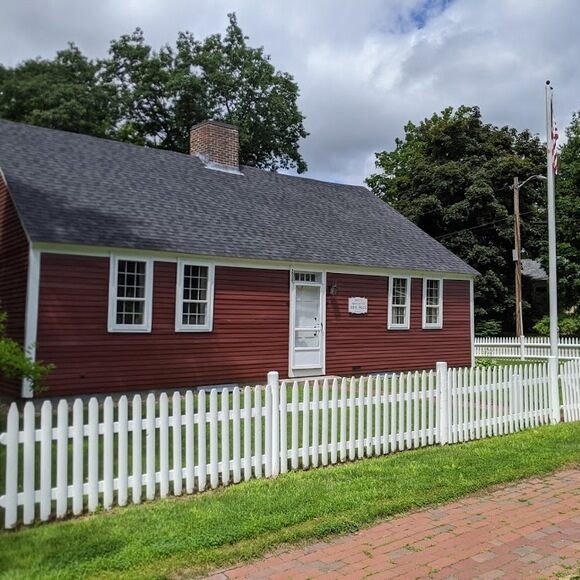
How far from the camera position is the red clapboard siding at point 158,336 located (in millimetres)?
10984

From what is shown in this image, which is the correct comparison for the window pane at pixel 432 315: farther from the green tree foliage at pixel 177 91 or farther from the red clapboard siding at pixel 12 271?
the green tree foliage at pixel 177 91

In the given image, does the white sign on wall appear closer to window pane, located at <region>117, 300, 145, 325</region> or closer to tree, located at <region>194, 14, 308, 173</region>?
window pane, located at <region>117, 300, 145, 325</region>

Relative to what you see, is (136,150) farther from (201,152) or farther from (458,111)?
(458,111)

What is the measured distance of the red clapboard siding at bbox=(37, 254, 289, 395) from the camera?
11.0m

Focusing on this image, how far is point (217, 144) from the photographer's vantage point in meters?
18.0

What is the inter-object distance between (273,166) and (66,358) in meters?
29.5

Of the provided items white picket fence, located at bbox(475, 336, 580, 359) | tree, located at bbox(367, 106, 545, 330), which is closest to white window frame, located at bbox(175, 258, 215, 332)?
white picket fence, located at bbox(475, 336, 580, 359)

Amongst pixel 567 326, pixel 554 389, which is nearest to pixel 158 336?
pixel 554 389

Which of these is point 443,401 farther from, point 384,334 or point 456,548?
Result: point 384,334

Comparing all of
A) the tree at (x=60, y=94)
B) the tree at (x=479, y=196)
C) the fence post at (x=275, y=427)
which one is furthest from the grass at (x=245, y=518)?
the tree at (x=60, y=94)

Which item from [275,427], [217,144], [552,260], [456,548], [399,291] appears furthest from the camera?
[217,144]

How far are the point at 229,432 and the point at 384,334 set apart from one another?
10773 mm

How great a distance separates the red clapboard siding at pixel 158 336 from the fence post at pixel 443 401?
6537 mm

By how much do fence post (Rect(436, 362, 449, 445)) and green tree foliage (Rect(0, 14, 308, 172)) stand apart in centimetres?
2930
